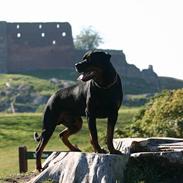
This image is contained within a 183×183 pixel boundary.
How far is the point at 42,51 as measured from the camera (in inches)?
3942

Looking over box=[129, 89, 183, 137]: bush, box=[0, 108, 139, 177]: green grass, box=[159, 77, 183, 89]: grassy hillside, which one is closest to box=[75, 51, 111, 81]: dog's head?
box=[129, 89, 183, 137]: bush

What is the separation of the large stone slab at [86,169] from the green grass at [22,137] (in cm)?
779

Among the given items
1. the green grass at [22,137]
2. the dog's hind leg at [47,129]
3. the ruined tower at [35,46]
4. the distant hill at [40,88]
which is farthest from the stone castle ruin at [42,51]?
the dog's hind leg at [47,129]

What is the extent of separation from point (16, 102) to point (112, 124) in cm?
5848

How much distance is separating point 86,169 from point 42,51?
89451mm

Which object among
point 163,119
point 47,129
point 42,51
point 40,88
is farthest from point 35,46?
point 47,129

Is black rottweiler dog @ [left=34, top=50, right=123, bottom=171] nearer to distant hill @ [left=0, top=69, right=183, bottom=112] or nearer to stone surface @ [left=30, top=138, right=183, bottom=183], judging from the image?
stone surface @ [left=30, top=138, right=183, bottom=183]

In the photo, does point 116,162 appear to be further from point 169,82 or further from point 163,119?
point 169,82

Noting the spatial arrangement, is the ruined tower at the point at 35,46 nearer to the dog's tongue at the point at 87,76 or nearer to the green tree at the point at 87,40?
the green tree at the point at 87,40

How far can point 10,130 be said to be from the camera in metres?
36.8

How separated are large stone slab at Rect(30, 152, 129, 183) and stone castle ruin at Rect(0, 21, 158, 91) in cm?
8230

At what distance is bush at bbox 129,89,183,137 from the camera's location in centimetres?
1755

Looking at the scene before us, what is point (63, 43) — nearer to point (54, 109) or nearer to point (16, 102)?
point (16, 102)

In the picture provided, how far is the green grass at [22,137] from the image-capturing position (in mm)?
23127
